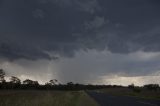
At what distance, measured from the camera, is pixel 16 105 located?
23.4 m

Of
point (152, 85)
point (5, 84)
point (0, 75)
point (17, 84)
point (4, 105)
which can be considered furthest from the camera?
point (17, 84)

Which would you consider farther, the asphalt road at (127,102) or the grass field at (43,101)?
the asphalt road at (127,102)

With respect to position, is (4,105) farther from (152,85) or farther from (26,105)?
(152,85)

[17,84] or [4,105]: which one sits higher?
[17,84]

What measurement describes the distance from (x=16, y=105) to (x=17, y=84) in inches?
7034

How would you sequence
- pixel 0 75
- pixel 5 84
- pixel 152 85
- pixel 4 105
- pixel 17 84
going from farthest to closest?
pixel 17 84, pixel 5 84, pixel 0 75, pixel 152 85, pixel 4 105

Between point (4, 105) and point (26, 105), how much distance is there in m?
1.78

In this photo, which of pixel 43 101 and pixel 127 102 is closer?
pixel 43 101

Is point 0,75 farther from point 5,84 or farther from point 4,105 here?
point 4,105

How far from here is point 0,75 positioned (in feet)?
541

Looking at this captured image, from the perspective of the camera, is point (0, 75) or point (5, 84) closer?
point (0, 75)

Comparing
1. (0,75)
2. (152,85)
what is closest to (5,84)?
(0,75)

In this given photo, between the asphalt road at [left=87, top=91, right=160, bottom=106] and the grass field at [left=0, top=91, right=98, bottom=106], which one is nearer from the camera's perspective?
the grass field at [left=0, top=91, right=98, bottom=106]

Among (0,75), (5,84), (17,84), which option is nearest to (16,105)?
(0,75)
